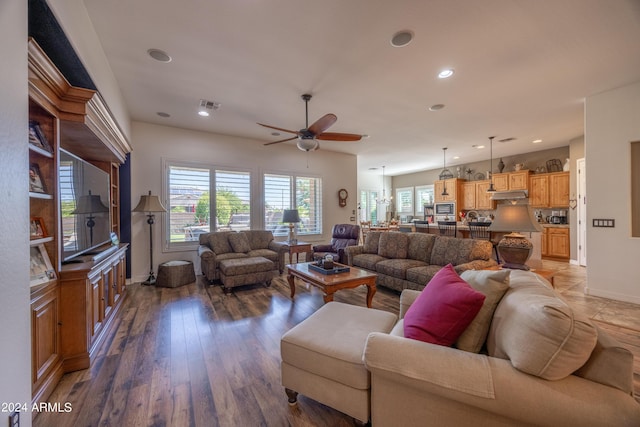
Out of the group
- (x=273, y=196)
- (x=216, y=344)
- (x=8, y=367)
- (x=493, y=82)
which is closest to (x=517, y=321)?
(x=8, y=367)

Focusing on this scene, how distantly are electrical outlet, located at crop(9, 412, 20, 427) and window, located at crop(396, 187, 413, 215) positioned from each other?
34.3 ft

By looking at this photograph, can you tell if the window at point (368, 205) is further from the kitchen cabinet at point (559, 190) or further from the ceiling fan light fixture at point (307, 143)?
the ceiling fan light fixture at point (307, 143)

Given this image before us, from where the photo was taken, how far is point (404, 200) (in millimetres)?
10500

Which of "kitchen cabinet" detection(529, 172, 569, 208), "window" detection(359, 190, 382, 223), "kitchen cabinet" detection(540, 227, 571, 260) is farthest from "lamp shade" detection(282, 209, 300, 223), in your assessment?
"kitchen cabinet" detection(529, 172, 569, 208)

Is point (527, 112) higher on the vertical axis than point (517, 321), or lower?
higher

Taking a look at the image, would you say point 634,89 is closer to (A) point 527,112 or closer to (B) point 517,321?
(A) point 527,112

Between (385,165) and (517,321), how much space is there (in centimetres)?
799

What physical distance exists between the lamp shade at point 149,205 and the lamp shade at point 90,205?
1.08 metres

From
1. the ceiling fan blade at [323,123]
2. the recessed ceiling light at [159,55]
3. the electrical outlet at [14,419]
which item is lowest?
the electrical outlet at [14,419]

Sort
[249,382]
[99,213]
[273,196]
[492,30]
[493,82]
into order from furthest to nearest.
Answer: [273,196]
[493,82]
[99,213]
[492,30]
[249,382]

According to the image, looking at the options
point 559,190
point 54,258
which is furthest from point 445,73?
point 559,190

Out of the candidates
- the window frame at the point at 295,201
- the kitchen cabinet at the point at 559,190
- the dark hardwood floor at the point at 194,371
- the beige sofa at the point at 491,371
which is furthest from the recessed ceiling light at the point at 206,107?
the kitchen cabinet at the point at 559,190

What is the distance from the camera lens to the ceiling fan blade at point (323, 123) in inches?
115

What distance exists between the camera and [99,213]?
9.58 feet
